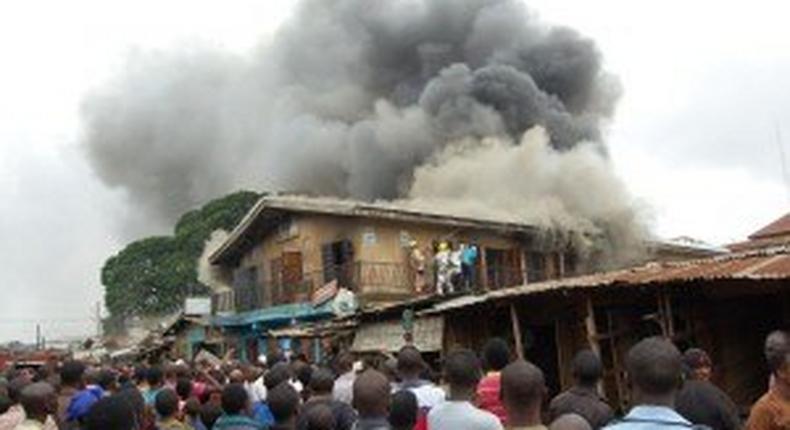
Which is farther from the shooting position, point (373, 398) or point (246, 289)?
point (246, 289)

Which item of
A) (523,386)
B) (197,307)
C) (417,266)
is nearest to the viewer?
(523,386)

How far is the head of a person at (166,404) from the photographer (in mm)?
7094

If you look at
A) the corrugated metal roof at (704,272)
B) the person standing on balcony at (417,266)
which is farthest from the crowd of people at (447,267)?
the corrugated metal roof at (704,272)

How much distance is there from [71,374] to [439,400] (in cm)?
318

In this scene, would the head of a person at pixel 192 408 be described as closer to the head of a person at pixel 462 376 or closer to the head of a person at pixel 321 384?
the head of a person at pixel 321 384

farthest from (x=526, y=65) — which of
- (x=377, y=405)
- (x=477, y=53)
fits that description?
(x=377, y=405)

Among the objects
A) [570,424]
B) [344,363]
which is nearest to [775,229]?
[344,363]

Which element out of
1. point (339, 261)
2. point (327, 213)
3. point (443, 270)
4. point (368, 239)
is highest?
point (327, 213)

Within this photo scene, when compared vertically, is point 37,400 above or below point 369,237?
below

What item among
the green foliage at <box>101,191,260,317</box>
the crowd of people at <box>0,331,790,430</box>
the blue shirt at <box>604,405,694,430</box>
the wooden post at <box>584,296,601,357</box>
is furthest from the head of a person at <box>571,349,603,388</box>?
the green foliage at <box>101,191,260,317</box>

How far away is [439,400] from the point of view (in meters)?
6.80

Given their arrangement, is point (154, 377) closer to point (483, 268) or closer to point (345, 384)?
point (345, 384)

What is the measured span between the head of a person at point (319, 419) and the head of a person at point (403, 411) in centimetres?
43

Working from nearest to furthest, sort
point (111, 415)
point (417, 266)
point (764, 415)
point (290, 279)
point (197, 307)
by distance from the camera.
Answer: point (111, 415) < point (764, 415) < point (417, 266) < point (290, 279) < point (197, 307)
